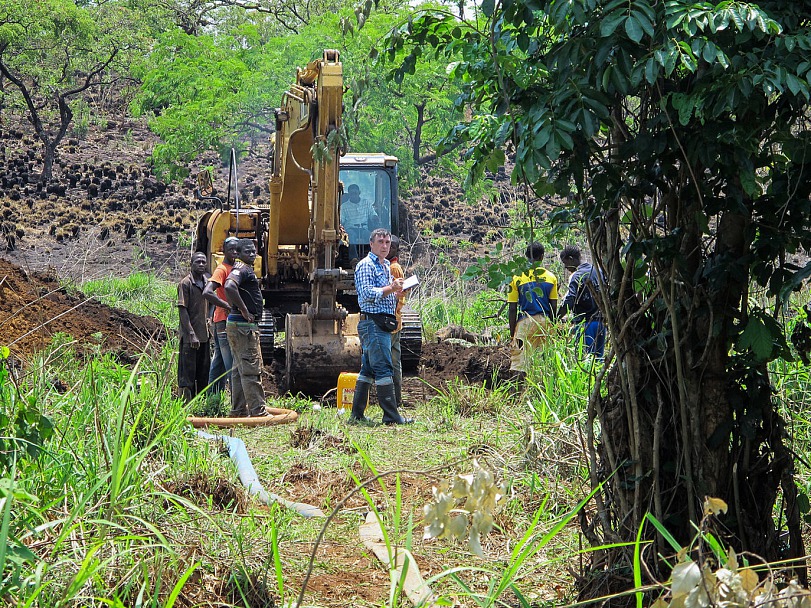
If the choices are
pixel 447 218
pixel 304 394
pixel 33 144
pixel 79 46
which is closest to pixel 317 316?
pixel 304 394

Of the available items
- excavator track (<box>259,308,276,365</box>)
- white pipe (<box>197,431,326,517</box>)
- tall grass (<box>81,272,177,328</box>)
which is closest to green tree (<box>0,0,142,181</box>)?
tall grass (<box>81,272,177,328</box>)

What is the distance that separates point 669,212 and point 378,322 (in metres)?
5.12

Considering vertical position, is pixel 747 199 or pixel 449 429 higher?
pixel 747 199

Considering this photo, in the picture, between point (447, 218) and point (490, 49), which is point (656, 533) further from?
point (447, 218)

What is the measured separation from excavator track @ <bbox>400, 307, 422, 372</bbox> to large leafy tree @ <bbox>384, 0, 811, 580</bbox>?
25.9ft

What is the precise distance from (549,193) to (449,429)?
465 centimetres

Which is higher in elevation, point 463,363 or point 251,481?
point 251,481

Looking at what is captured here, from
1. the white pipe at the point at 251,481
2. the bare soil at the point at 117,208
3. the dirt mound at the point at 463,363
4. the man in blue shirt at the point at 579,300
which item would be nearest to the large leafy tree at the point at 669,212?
the white pipe at the point at 251,481

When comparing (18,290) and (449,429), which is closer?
(449,429)

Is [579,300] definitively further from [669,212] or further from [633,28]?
[633,28]

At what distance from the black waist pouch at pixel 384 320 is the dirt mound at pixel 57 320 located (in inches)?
155

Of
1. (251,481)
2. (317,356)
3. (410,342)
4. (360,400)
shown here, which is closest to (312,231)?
(317,356)

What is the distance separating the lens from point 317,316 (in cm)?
1075

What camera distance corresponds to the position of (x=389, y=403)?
8.92m
